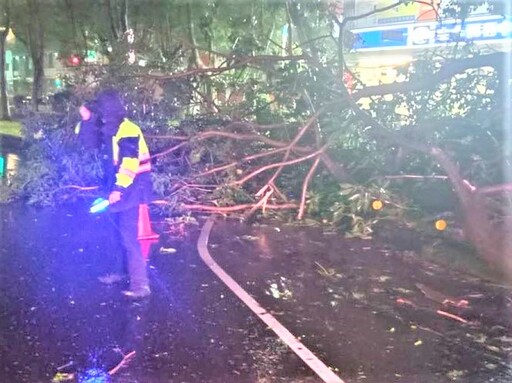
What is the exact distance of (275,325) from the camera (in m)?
5.19

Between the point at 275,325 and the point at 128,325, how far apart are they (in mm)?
1171

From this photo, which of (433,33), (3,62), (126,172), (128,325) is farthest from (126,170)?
(3,62)

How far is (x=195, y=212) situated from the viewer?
33.2 ft

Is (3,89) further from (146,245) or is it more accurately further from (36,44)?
(146,245)

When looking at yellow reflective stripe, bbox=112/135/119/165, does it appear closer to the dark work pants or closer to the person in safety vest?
the person in safety vest

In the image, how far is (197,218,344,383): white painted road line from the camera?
4270mm

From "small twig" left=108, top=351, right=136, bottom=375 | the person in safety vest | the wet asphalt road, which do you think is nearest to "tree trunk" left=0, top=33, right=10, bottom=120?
the wet asphalt road

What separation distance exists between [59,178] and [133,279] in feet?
19.0

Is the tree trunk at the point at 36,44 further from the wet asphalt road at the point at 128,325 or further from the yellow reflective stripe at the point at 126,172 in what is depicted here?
the yellow reflective stripe at the point at 126,172

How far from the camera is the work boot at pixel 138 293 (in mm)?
5762

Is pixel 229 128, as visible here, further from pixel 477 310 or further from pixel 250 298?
pixel 477 310

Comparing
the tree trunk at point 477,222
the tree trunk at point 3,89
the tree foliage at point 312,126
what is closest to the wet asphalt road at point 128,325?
the tree foliage at point 312,126

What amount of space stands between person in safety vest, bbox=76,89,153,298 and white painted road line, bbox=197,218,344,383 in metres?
0.89

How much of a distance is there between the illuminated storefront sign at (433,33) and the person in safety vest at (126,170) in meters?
6.53
